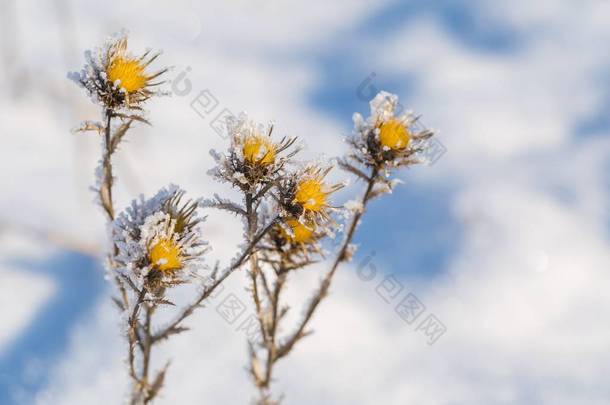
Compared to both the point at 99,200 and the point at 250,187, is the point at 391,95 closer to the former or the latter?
the point at 250,187

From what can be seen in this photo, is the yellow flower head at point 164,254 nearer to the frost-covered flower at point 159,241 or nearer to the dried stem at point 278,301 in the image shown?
the frost-covered flower at point 159,241

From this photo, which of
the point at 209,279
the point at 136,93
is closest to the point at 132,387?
the point at 209,279

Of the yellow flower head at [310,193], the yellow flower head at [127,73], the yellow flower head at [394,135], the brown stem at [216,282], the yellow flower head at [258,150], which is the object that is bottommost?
the brown stem at [216,282]

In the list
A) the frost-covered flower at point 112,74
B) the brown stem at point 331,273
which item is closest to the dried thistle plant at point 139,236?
the frost-covered flower at point 112,74

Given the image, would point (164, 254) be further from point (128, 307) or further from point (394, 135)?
point (394, 135)

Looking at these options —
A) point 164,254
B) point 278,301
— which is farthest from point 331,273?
point 164,254

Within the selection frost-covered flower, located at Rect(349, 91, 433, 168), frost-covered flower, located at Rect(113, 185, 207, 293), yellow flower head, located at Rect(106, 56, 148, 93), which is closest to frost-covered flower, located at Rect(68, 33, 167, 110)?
yellow flower head, located at Rect(106, 56, 148, 93)

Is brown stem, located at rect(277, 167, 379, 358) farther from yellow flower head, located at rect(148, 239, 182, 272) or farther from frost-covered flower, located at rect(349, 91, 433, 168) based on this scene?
yellow flower head, located at rect(148, 239, 182, 272)
